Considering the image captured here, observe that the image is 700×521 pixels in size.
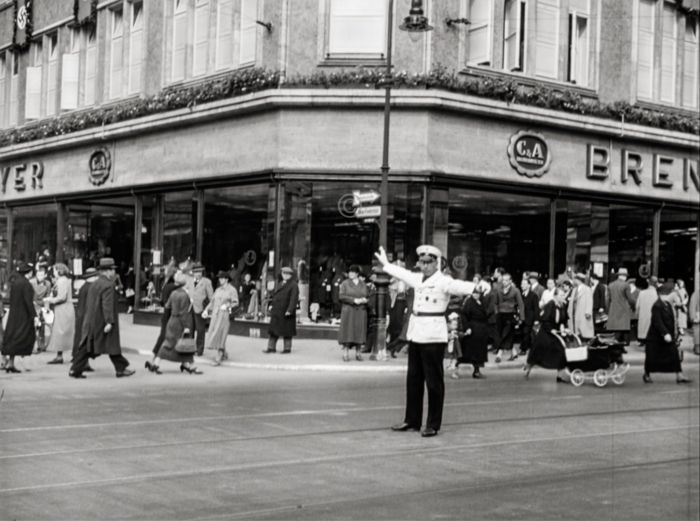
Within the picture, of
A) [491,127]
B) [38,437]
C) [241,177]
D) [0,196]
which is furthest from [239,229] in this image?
[38,437]

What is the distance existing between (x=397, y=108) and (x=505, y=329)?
5.84m

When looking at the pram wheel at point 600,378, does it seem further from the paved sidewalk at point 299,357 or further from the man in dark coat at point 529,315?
the man in dark coat at point 529,315

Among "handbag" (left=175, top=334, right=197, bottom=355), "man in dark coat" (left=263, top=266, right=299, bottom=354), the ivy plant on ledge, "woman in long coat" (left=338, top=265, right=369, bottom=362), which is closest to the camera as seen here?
"handbag" (left=175, top=334, right=197, bottom=355)

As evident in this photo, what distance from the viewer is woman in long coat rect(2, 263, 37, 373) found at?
15.3 meters

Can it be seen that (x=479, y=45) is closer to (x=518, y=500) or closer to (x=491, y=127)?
(x=491, y=127)

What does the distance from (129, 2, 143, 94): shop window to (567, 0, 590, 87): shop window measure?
12.0 m

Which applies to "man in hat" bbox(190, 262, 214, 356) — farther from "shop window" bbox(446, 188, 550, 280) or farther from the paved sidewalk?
"shop window" bbox(446, 188, 550, 280)

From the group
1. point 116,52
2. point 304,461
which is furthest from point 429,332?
point 116,52

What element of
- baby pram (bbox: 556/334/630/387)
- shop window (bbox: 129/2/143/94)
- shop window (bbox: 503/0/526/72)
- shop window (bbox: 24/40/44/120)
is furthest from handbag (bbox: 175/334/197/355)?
shop window (bbox: 129/2/143/94)

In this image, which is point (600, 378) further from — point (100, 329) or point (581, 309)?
point (100, 329)

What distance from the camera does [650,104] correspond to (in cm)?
2598

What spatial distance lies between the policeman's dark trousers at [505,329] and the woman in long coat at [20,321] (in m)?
9.12

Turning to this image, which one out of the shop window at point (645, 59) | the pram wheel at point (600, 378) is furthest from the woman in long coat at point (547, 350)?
the shop window at point (645, 59)

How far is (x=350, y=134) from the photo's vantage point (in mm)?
23000
